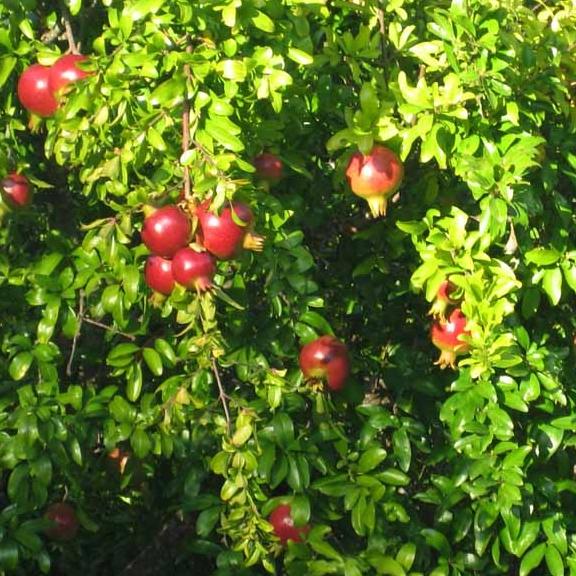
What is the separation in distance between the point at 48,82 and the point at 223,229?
1.69ft

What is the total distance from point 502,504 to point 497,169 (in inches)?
24.8

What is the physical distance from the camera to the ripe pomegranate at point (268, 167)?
192cm

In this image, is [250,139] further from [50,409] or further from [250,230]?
[50,409]

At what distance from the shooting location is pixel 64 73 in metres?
1.80

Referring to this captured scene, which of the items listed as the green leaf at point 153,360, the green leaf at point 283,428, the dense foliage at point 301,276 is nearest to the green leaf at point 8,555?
the dense foliage at point 301,276

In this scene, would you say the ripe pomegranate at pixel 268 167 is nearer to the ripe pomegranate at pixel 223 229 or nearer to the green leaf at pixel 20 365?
the ripe pomegranate at pixel 223 229

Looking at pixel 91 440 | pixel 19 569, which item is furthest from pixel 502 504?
pixel 19 569

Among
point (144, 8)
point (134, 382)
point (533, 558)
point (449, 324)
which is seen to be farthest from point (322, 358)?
point (144, 8)

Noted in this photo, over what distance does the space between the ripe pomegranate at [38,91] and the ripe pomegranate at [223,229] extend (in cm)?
47

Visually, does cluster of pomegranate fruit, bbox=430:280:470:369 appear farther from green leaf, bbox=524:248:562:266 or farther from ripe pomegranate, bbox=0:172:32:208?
ripe pomegranate, bbox=0:172:32:208

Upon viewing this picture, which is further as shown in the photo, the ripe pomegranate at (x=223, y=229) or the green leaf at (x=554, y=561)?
the green leaf at (x=554, y=561)

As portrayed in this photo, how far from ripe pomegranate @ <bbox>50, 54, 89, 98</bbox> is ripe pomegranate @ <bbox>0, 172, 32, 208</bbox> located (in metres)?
0.20

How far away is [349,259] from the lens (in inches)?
97.3

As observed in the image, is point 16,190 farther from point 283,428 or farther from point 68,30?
point 283,428
